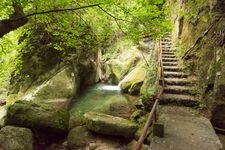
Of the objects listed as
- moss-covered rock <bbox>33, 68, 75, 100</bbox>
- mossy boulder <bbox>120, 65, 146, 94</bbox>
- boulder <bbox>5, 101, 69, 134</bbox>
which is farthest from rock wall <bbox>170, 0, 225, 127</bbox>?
moss-covered rock <bbox>33, 68, 75, 100</bbox>

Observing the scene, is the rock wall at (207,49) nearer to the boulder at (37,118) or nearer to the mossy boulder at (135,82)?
the mossy boulder at (135,82)

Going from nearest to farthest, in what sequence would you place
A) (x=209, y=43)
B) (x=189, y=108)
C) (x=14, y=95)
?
(x=189, y=108) < (x=209, y=43) < (x=14, y=95)

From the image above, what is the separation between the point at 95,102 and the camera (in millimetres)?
11391

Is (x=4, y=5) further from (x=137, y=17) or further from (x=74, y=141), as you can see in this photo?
(x=74, y=141)

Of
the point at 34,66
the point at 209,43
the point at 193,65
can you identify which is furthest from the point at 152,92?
the point at 34,66

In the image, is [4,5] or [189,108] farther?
[189,108]

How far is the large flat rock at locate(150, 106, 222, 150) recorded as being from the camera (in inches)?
177

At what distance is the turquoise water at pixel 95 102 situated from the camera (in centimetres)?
976

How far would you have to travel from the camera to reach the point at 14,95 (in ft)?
37.6

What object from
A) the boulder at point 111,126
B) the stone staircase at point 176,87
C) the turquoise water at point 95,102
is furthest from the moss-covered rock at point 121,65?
the boulder at point 111,126

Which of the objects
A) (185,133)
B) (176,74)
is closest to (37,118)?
(185,133)

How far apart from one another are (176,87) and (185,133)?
10.1ft

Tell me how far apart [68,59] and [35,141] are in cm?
558

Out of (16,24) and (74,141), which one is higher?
(16,24)
